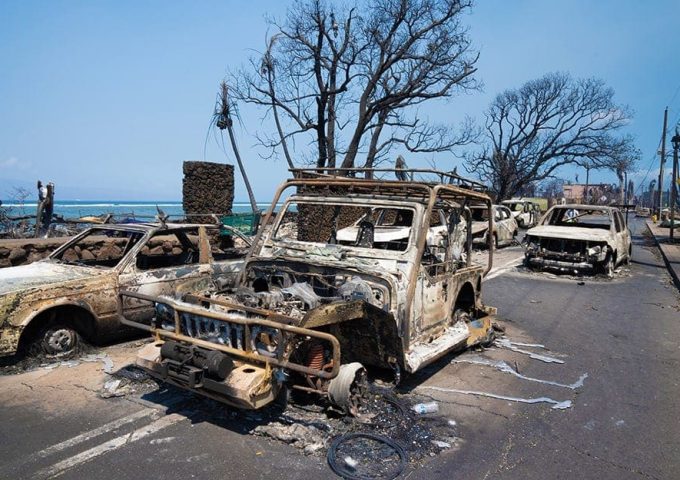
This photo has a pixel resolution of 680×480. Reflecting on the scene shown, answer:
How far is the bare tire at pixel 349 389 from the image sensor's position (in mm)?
4211

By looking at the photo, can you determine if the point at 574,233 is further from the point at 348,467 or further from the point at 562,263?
the point at 348,467

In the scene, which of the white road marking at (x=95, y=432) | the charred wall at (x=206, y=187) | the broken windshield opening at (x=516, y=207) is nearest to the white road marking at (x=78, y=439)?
the white road marking at (x=95, y=432)

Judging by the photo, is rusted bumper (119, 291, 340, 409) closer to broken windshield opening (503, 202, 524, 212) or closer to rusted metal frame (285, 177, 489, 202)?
rusted metal frame (285, 177, 489, 202)

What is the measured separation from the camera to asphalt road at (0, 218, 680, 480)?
12.0 ft

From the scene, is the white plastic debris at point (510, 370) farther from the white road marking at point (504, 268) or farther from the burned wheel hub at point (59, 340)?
the white road marking at point (504, 268)

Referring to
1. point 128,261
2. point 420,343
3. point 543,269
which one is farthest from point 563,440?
point 543,269

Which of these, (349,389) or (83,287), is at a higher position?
(83,287)

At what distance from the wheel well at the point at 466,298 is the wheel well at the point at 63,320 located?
4.43 meters

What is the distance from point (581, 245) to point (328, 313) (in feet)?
36.6

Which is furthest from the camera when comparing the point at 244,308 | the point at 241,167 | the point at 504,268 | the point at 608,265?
the point at 241,167

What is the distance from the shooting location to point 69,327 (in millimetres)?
5918

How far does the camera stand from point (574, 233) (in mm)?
13219

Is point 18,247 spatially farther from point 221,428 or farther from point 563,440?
point 563,440

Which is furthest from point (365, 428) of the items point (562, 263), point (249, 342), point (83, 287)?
point (562, 263)
